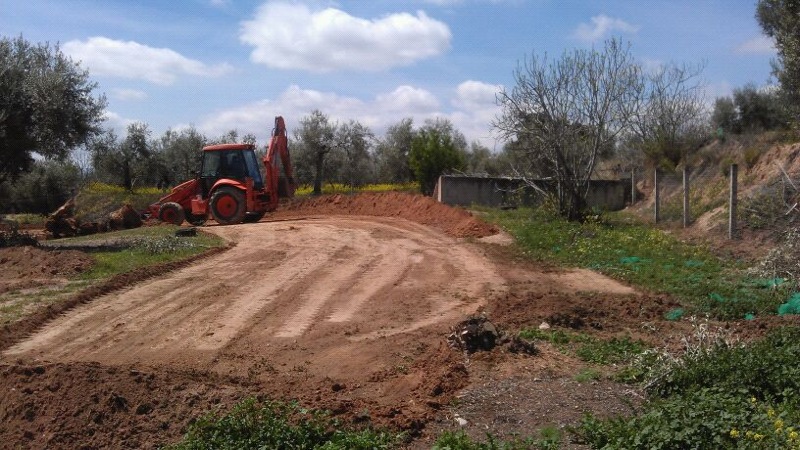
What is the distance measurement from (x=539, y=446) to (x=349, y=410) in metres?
1.72

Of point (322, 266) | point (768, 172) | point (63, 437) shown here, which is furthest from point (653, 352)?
point (768, 172)

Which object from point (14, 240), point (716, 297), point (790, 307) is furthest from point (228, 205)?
point (790, 307)

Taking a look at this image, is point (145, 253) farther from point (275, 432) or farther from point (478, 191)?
point (478, 191)

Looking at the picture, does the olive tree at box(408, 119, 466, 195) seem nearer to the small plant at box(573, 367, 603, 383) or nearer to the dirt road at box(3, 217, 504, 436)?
the dirt road at box(3, 217, 504, 436)

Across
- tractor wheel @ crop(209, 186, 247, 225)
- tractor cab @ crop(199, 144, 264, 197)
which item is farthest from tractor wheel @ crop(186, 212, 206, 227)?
tractor wheel @ crop(209, 186, 247, 225)

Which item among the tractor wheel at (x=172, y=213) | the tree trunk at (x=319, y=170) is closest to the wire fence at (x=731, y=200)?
the tractor wheel at (x=172, y=213)

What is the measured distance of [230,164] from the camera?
26.8 m

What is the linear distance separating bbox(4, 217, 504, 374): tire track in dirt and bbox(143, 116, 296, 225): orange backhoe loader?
24.5 feet

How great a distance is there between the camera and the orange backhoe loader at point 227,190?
26297 mm

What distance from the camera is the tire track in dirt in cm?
993

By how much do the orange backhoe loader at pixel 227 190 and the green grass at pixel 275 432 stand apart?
19999mm

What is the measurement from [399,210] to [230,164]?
665 cm

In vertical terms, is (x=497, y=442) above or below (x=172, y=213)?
below

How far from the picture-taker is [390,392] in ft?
25.1
